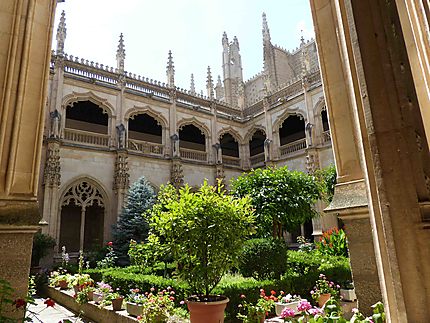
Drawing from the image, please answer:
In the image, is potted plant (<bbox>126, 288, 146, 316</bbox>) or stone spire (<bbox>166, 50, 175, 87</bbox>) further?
stone spire (<bbox>166, 50, 175, 87</bbox>)

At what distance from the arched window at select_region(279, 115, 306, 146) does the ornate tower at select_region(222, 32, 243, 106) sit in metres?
6.45

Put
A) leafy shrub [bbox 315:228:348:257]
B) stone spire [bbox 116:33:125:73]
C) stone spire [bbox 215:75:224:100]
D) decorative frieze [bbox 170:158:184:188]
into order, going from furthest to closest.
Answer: stone spire [bbox 215:75:224:100]
decorative frieze [bbox 170:158:184:188]
stone spire [bbox 116:33:125:73]
leafy shrub [bbox 315:228:348:257]

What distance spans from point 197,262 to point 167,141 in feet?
46.2

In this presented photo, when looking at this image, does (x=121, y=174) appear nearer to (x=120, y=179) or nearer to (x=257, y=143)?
(x=120, y=179)

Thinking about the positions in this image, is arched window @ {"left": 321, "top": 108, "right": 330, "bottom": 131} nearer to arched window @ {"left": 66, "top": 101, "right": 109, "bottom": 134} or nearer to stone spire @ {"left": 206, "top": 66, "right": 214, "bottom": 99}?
stone spire @ {"left": 206, "top": 66, "right": 214, "bottom": 99}

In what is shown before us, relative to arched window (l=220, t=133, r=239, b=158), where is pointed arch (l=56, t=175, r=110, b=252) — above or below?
below

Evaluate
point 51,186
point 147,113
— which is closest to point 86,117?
point 147,113

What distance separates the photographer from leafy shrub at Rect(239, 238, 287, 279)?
691cm

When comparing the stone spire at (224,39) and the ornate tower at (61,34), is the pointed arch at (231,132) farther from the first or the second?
the stone spire at (224,39)

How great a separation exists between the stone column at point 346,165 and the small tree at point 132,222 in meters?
11.5

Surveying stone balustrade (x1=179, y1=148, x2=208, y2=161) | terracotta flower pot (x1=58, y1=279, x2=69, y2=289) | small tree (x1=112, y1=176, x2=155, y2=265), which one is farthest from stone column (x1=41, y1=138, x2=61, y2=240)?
stone balustrade (x1=179, y1=148, x2=208, y2=161)

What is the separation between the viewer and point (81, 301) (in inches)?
260

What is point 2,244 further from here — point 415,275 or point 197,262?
point 415,275

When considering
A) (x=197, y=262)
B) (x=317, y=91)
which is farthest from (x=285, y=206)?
(x=317, y=91)
